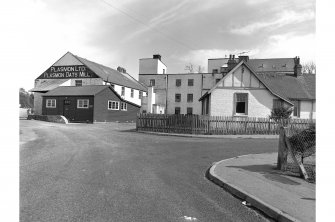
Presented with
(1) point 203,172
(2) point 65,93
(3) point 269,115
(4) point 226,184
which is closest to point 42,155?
(1) point 203,172

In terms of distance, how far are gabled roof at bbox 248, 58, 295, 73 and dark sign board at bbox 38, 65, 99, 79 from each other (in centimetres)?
4446

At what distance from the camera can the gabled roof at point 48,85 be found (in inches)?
1635

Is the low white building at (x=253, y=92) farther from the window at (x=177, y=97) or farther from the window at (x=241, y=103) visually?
the window at (x=177, y=97)

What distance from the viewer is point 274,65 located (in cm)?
7269

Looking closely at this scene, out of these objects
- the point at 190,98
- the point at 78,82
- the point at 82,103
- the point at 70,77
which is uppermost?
the point at 70,77

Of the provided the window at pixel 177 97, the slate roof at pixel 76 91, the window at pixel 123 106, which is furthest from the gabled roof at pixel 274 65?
the slate roof at pixel 76 91

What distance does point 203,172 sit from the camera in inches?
337

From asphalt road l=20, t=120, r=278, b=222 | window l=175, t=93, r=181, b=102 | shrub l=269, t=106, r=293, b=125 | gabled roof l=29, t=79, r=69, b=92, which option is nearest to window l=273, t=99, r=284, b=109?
shrub l=269, t=106, r=293, b=125

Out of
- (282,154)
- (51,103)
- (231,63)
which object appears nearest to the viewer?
(282,154)

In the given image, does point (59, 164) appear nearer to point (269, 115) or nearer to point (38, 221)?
point (38, 221)

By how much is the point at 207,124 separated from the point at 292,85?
15.7 metres

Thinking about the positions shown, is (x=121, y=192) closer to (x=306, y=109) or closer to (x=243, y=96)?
(x=243, y=96)

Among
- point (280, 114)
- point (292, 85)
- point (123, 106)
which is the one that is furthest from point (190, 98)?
point (280, 114)

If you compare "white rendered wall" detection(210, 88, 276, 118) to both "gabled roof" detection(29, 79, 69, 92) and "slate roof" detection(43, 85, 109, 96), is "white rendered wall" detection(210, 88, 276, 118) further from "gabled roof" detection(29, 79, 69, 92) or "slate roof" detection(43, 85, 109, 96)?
"gabled roof" detection(29, 79, 69, 92)
